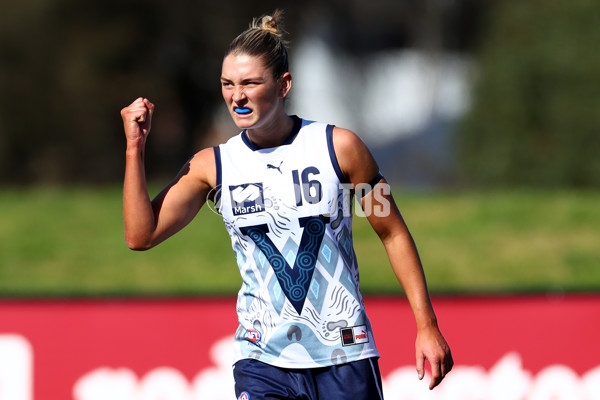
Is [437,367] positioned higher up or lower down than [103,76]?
lower down

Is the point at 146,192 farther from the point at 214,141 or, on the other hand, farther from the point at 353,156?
the point at 214,141

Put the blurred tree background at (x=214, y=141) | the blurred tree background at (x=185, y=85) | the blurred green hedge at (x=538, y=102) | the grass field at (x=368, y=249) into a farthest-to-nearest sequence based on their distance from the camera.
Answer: the blurred tree background at (x=185, y=85) < the blurred green hedge at (x=538, y=102) < the blurred tree background at (x=214, y=141) < the grass field at (x=368, y=249)

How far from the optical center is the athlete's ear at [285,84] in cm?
343

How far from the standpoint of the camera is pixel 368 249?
12570mm

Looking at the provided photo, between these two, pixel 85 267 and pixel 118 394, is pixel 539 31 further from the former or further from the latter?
pixel 118 394

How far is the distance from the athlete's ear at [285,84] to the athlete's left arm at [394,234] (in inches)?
9.1

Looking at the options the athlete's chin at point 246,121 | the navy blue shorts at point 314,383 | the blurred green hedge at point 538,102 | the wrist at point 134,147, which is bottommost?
the navy blue shorts at point 314,383

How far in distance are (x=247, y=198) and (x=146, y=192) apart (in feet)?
1.17

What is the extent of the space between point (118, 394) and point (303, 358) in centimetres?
265

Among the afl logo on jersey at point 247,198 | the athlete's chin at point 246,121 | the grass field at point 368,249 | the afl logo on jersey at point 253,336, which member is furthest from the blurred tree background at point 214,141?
the athlete's chin at point 246,121

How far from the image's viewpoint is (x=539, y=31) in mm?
20094

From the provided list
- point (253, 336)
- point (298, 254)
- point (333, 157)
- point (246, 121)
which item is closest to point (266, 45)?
point (246, 121)

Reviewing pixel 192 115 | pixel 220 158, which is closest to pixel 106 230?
pixel 220 158

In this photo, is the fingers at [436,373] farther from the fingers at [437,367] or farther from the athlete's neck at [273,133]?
the athlete's neck at [273,133]
